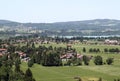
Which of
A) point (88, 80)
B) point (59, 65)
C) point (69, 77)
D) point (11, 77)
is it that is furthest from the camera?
point (59, 65)

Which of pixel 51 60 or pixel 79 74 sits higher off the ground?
pixel 79 74

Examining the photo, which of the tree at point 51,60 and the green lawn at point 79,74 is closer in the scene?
the green lawn at point 79,74

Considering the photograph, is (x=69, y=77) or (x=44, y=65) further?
(x=44, y=65)

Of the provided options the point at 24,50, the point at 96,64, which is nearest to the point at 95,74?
the point at 96,64

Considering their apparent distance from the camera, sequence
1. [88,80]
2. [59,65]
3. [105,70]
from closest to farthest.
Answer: [88,80] → [105,70] → [59,65]

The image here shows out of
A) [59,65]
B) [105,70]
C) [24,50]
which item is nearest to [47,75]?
[105,70]

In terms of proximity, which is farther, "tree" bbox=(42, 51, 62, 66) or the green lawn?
"tree" bbox=(42, 51, 62, 66)

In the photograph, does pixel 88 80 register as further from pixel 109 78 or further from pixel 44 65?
pixel 44 65

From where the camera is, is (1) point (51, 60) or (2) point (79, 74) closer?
(2) point (79, 74)

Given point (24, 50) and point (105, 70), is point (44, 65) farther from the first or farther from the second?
point (24, 50)
